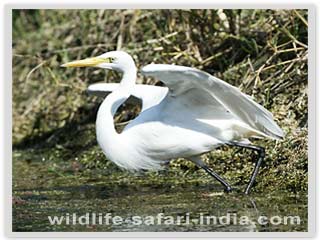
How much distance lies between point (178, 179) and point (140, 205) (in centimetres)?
71

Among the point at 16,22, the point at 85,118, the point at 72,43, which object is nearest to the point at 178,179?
the point at 85,118

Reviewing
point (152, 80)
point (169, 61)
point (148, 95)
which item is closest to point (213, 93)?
point (148, 95)

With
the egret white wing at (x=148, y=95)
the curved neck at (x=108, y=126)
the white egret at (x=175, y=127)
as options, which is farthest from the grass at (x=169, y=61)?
the curved neck at (x=108, y=126)

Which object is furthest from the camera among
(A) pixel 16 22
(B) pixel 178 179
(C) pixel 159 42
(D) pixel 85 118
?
(A) pixel 16 22

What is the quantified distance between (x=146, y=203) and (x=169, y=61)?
1.61 m

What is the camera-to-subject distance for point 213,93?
4293 mm

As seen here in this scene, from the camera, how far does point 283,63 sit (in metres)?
5.29

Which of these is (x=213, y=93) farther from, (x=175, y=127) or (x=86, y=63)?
(x=86, y=63)

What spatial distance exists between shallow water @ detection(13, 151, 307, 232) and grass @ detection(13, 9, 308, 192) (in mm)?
224

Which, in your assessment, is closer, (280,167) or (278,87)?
(280,167)

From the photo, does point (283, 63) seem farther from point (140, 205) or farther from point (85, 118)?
point (85, 118)

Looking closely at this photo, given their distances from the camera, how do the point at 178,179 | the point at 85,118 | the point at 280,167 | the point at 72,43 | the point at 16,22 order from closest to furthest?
1. the point at 280,167
2. the point at 178,179
3. the point at 85,118
4. the point at 72,43
5. the point at 16,22

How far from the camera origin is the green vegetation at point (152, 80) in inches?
203

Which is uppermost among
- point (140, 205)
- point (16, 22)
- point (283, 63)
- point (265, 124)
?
point (16, 22)
